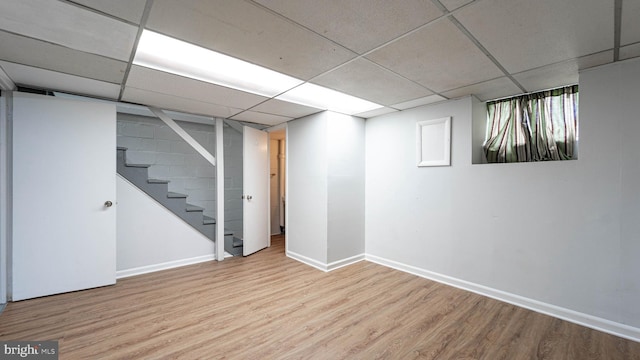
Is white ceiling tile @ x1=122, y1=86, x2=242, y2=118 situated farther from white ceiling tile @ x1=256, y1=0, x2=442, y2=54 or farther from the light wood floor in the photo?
the light wood floor

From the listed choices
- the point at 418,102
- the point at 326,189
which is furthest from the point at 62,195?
the point at 418,102

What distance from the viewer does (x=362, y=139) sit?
157 inches

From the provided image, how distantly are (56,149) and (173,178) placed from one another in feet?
6.03

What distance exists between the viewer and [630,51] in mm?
1923

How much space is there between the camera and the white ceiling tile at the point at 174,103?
282 centimetres

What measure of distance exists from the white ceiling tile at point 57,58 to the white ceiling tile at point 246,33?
0.84 m

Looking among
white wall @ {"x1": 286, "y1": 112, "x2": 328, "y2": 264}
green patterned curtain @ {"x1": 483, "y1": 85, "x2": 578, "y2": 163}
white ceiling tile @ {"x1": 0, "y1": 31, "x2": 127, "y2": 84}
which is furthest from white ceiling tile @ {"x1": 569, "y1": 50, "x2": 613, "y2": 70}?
white ceiling tile @ {"x1": 0, "y1": 31, "x2": 127, "y2": 84}

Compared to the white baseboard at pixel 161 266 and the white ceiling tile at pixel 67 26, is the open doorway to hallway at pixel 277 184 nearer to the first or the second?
the white baseboard at pixel 161 266

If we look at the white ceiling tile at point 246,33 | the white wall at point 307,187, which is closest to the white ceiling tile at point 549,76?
the white ceiling tile at point 246,33

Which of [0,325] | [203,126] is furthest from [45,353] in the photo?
[203,126]

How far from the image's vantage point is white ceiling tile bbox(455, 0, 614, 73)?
1428 millimetres

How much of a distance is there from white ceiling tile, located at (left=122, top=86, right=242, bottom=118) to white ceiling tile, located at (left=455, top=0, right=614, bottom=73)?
2.83m

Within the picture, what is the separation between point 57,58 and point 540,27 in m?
3.44

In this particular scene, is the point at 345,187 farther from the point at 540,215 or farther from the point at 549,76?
the point at 549,76
